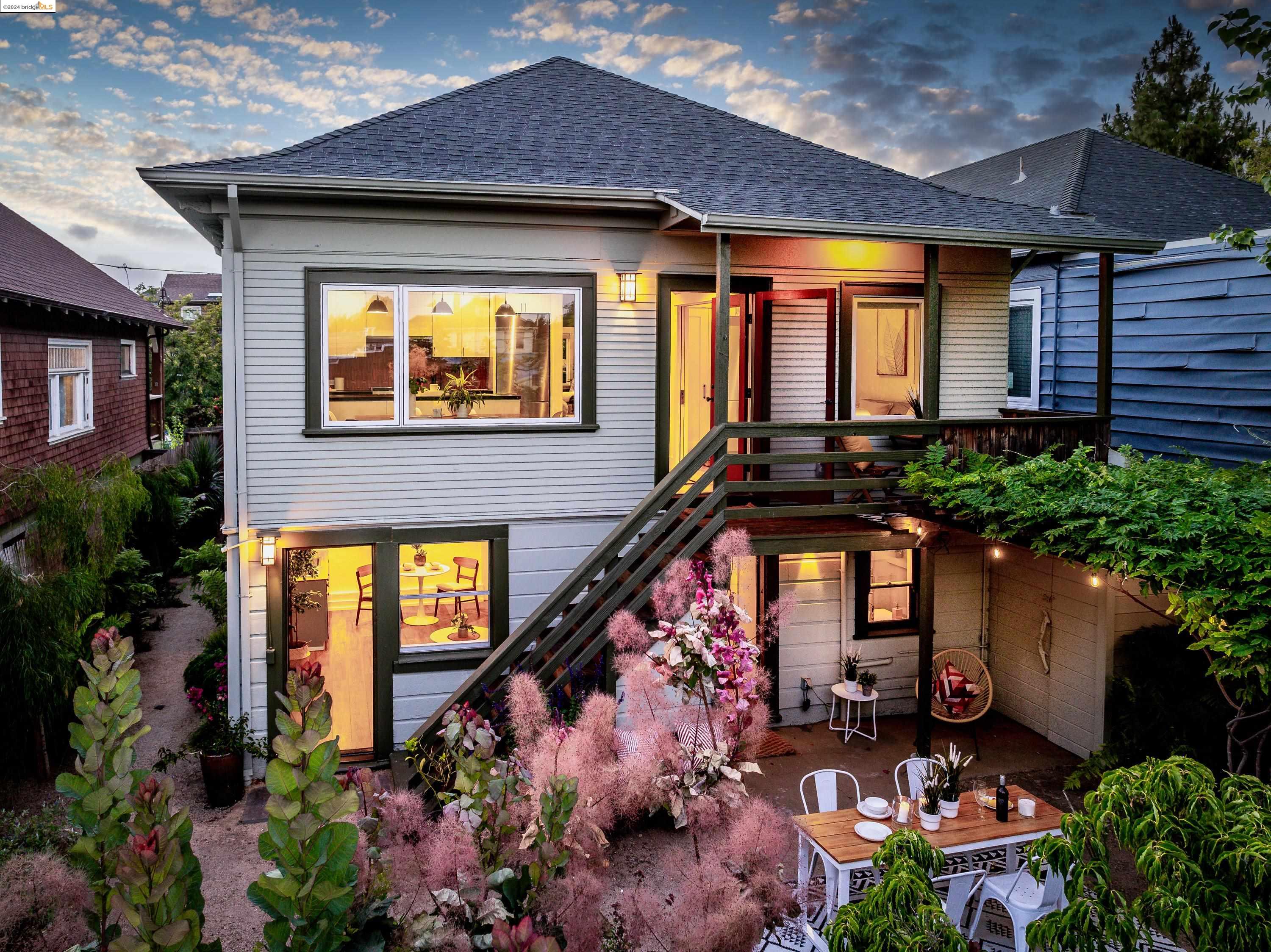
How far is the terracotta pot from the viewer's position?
26.1 feet

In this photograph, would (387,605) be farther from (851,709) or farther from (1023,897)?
(1023,897)

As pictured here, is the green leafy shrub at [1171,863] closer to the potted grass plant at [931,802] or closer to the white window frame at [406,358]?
the potted grass plant at [931,802]

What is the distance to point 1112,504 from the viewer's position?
6.50 m

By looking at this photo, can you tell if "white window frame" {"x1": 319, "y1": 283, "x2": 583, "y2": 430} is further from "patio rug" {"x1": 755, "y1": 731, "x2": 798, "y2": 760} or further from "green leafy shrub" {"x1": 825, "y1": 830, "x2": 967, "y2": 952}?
"green leafy shrub" {"x1": 825, "y1": 830, "x2": 967, "y2": 952}

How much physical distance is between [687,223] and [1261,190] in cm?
1061

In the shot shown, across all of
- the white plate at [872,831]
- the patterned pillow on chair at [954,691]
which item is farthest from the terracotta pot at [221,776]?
the patterned pillow on chair at [954,691]

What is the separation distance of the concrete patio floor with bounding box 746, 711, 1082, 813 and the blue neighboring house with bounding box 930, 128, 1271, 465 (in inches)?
158

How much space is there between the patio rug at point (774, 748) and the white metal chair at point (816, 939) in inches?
132

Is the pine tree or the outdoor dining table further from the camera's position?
the pine tree

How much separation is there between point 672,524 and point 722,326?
193 cm

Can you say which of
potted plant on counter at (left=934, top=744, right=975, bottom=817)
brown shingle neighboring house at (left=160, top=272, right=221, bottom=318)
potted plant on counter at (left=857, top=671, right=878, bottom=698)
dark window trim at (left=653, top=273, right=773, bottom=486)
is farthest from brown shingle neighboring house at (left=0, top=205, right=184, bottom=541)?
brown shingle neighboring house at (left=160, top=272, right=221, bottom=318)

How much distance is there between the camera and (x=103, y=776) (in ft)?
8.41

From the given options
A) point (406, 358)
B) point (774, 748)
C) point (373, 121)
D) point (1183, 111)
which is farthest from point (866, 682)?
point (1183, 111)

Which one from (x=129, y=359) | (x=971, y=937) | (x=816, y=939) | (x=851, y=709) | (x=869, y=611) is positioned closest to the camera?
(x=816, y=939)
